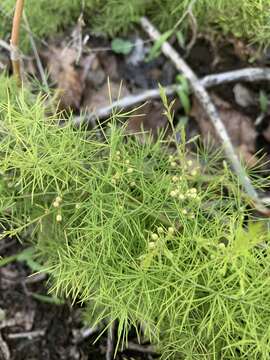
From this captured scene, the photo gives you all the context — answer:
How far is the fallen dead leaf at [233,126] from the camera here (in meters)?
1.99

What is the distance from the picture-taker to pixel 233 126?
2.02 m

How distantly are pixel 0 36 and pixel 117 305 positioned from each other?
1.29m

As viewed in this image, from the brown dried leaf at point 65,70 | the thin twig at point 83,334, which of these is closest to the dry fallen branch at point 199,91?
the brown dried leaf at point 65,70

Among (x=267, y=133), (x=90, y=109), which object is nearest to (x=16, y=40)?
(x=90, y=109)

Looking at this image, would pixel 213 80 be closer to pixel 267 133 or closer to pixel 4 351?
pixel 267 133

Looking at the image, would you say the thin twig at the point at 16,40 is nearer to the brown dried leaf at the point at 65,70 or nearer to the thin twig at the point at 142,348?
the brown dried leaf at the point at 65,70

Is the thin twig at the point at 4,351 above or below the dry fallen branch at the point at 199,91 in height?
below

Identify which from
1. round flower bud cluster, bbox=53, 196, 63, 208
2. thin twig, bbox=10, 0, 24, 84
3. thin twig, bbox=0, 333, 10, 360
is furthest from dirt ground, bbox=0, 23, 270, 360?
round flower bud cluster, bbox=53, 196, 63, 208

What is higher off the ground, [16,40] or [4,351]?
[16,40]

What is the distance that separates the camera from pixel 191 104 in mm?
2045

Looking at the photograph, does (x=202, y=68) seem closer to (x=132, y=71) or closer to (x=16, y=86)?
→ (x=132, y=71)

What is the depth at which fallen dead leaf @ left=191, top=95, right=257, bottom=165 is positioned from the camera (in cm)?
199

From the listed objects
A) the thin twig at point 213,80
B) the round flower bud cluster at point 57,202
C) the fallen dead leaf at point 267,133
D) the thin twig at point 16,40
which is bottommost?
the fallen dead leaf at point 267,133

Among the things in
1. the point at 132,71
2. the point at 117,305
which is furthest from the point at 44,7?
the point at 117,305
